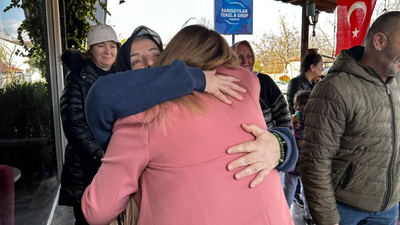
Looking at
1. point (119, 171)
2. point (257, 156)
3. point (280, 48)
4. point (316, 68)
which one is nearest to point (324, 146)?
point (257, 156)

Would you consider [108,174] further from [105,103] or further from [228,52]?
[228,52]

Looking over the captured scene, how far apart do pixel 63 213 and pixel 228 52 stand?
332 centimetres

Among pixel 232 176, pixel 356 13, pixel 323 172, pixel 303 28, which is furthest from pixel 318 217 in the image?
pixel 303 28

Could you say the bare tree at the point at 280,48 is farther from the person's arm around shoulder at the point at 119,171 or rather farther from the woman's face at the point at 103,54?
the person's arm around shoulder at the point at 119,171

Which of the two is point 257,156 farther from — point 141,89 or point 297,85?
point 297,85

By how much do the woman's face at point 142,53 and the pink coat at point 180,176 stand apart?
2.00 feet

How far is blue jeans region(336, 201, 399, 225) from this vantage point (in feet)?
5.23

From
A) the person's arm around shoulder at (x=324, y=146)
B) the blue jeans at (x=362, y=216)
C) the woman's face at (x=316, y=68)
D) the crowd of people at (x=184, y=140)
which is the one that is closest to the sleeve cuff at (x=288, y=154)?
the crowd of people at (x=184, y=140)

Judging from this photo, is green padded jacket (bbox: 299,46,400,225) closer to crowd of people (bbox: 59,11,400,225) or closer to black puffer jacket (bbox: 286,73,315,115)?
crowd of people (bbox: 59,11,400,225)

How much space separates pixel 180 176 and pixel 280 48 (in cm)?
685

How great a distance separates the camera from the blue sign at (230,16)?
6625 mm

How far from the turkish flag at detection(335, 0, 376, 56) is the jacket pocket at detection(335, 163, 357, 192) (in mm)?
3081

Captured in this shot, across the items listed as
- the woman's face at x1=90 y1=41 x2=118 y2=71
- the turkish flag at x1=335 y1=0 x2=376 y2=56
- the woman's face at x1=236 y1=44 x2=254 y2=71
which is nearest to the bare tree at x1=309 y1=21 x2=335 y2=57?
the turkish flag at x1=335 y1=0 x2=376 y2=56

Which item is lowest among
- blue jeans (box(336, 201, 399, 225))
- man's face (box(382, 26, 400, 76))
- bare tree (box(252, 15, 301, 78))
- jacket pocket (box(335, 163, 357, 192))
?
blue jeans (box(336, 201, 399, 225))
